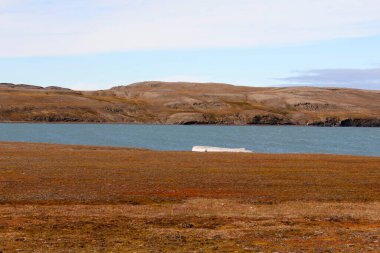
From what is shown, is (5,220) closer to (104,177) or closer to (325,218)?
(325,218)

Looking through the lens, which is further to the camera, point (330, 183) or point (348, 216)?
point (330, 183)

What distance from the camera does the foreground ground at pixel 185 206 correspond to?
85.1ft

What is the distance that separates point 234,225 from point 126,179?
21.2 meters

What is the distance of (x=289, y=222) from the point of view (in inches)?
1250

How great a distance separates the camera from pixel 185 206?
37.8 meters

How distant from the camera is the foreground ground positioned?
2594 cm

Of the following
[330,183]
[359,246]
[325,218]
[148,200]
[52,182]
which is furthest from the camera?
[330,183]

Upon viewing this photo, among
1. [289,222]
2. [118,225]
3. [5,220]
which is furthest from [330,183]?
[5,220]

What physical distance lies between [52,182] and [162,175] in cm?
1009

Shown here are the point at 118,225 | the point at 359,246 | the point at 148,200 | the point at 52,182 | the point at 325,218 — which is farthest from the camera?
the point at 52,182

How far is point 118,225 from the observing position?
99.1 feet

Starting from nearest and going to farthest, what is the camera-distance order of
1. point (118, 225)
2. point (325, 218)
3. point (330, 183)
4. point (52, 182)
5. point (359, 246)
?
point (359, 246) → point (118, 225) → point (325, 218) → point (52, 182) → point (330, 183)

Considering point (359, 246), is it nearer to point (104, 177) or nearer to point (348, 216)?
point (348, 216)

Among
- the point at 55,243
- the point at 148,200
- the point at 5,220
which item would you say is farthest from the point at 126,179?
the point at 55,243
